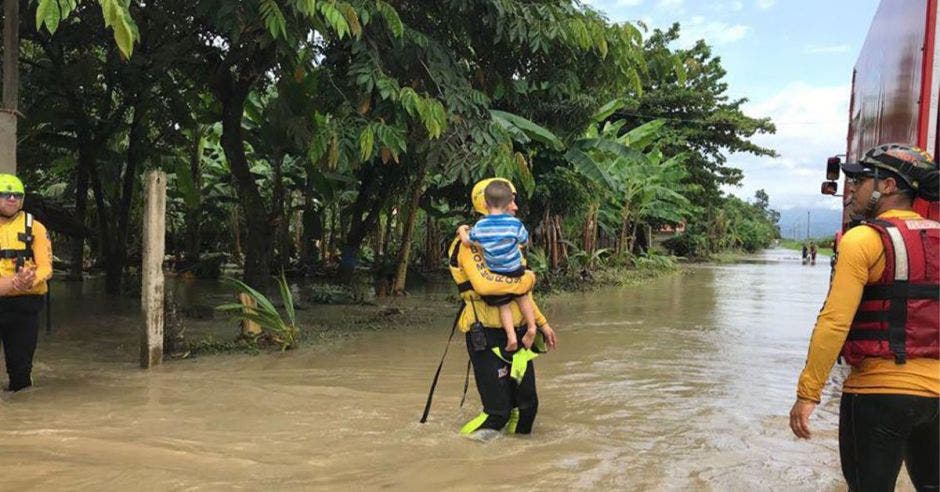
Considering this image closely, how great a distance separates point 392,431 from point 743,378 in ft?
13.1

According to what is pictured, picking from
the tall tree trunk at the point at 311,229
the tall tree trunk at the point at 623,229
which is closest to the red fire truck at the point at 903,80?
the tall tree trunk at the point at 311,229

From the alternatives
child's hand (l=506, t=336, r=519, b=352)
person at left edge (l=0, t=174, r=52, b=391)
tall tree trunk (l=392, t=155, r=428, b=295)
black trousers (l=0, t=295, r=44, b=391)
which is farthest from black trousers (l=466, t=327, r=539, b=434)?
tall tree trunk (l=392, t=155, r=428, b=295)

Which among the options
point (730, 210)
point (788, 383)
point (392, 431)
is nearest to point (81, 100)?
point (392, 431)

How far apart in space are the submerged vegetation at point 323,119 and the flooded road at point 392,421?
61.1 inches

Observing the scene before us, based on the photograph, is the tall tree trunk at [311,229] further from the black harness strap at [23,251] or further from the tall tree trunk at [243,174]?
the black harness strap at [23,251]

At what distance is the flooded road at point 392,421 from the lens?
13.0 feet

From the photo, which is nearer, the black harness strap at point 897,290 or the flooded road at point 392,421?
the black harness strap at point 897,290

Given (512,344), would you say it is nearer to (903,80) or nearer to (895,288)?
(895,288)

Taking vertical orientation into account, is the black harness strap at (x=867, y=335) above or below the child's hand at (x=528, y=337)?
above

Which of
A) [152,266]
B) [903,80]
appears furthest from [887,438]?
[152,266]

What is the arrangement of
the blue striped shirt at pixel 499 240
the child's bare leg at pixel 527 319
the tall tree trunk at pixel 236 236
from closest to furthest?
the blue striped shirt at pixel 499 240 < the child's bare leg at pixel 527 319 < the tall tree trunk at pixel 236 236

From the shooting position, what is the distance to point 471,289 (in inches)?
172

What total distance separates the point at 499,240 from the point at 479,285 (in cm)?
31

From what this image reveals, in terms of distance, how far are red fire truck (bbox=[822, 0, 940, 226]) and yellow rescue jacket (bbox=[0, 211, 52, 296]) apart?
19.3ft
